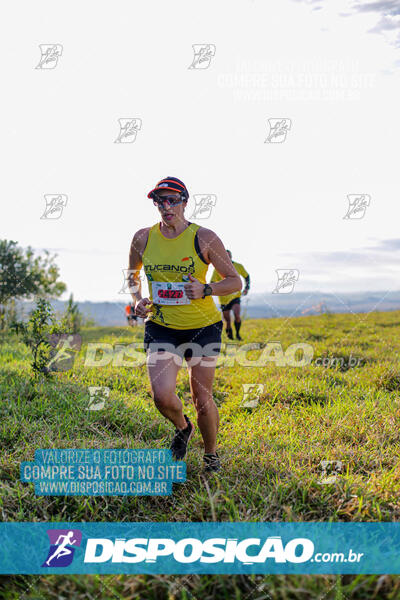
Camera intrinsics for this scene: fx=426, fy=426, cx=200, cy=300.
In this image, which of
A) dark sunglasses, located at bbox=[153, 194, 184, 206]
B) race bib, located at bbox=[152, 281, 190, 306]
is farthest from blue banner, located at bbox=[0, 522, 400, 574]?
dark sunglasses, located at bbox=[153, 194, 184, 206]

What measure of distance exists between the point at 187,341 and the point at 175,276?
0.64 meters

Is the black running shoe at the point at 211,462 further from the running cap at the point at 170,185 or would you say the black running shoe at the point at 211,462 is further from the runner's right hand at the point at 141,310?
the running cap at the point at 170,185

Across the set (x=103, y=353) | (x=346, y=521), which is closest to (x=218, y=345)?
(x=346, y=521)

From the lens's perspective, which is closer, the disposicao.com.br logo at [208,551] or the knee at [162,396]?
the disposicao.com.br logo at [208,551]

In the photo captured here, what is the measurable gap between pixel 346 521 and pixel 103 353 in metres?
6.87

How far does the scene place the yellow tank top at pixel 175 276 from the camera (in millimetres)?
4078

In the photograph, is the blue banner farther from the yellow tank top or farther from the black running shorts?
the yellow tank top

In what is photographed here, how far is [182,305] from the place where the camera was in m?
4.12

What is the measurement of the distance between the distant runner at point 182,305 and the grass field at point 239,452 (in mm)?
631

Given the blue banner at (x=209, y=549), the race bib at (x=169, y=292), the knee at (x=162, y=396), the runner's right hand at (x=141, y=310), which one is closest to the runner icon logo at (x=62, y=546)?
the blue banner at (x=209, y=549)

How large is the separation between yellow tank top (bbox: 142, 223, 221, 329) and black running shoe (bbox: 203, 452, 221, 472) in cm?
127

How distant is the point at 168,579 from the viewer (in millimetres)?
2727

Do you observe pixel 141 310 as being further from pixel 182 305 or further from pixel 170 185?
pixel 170 185

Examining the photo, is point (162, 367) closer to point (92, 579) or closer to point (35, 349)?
point (92, 579)
